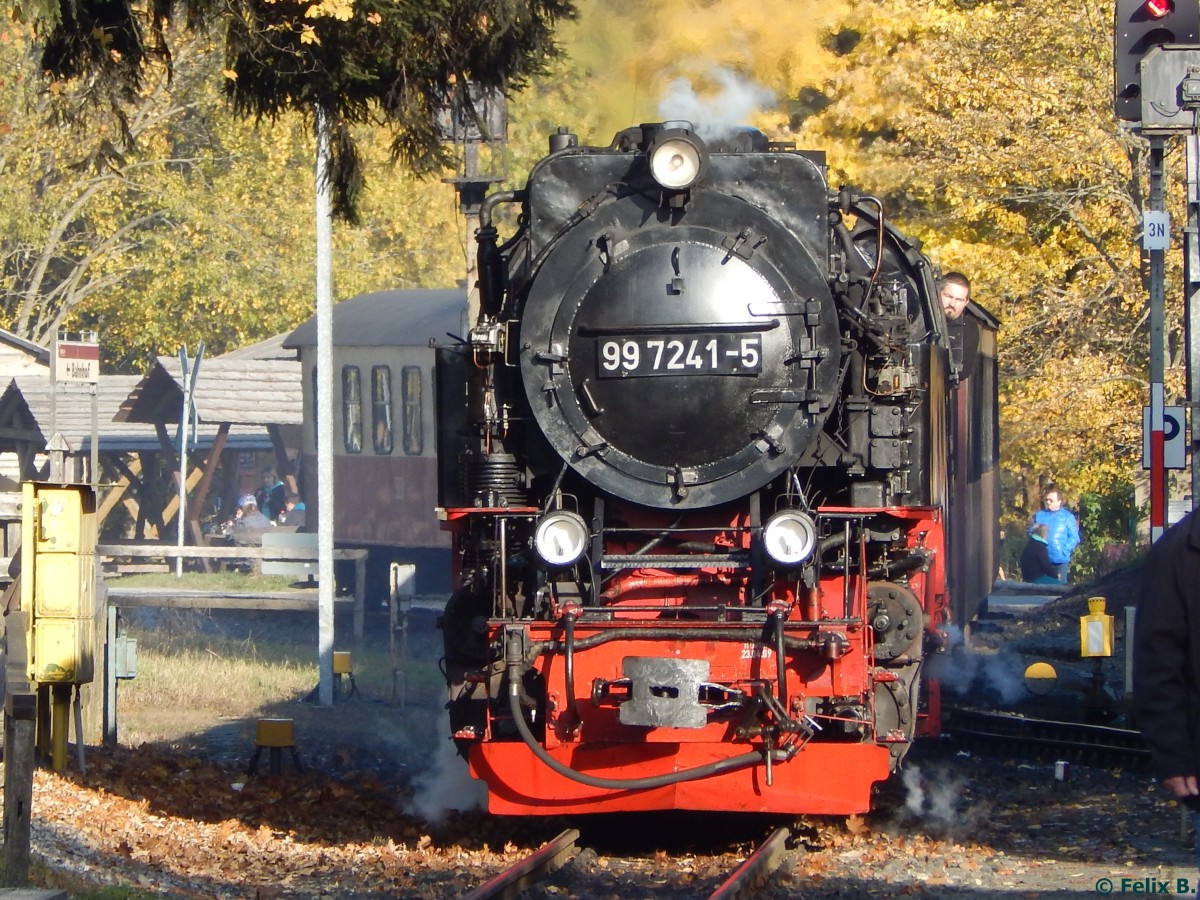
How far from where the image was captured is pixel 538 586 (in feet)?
24.0

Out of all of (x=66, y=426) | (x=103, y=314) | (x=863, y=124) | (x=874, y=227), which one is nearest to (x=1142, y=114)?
(x=874, y=227)

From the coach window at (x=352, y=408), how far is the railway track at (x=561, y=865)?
1445cm

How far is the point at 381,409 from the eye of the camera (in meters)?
21.3

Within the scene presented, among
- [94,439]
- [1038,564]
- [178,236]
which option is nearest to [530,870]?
[94,439]

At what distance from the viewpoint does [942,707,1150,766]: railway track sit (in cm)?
982

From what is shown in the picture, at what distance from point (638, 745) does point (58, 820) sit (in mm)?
2829

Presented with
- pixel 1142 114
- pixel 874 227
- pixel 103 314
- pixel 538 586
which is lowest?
pixel 538 586

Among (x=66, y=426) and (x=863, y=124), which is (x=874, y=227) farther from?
(x=66, y=426)

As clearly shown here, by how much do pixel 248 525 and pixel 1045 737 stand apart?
58.3 ft

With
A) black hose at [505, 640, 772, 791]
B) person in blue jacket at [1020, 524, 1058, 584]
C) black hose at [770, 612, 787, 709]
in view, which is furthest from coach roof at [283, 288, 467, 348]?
black hose at [770, 612, 787, 709]

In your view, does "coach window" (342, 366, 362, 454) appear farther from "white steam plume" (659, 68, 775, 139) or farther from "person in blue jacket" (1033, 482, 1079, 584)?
"white steam plume" (659, 68, 775, 139)

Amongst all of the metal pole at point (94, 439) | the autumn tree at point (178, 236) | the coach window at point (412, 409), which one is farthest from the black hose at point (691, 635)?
the autumn tree at point (178, 236)

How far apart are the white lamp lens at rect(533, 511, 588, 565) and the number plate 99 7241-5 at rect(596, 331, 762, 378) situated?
2.44 feet

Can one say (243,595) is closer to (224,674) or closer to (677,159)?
(224,674)
